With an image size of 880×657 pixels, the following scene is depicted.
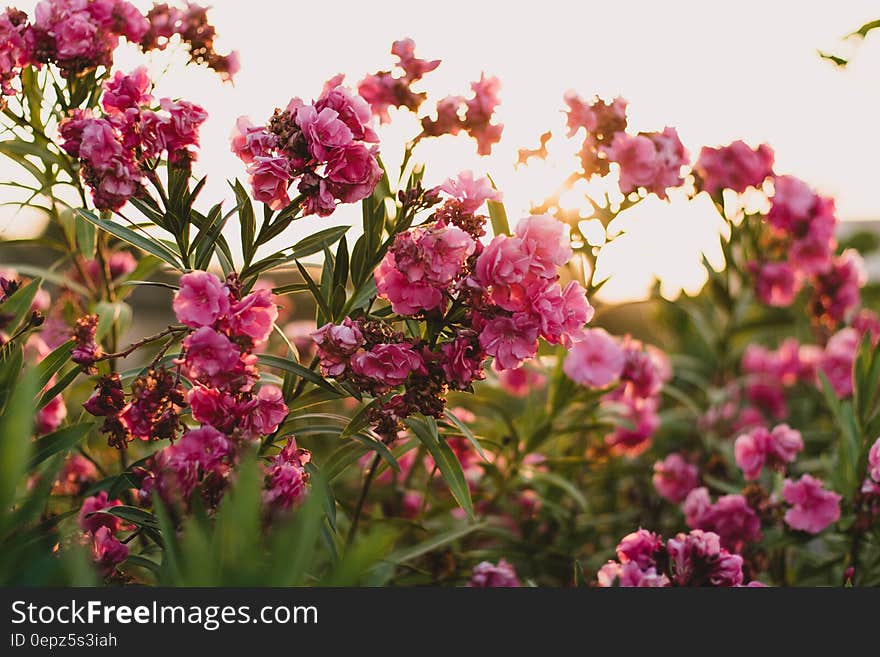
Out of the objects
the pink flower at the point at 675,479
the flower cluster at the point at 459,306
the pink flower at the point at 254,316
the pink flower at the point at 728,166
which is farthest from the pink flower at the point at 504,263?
the pink flower at the point at 728,166

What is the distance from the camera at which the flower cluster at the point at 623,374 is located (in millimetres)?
1838

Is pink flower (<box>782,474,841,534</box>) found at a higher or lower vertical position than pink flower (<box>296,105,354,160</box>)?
lower

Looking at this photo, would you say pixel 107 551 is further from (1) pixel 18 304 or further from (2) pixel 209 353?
(1) pixel 18 304

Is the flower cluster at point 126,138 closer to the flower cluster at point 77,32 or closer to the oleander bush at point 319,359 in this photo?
the oleander bush at point 319,359

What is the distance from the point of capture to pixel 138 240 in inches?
46.5

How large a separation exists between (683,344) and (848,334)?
127cm

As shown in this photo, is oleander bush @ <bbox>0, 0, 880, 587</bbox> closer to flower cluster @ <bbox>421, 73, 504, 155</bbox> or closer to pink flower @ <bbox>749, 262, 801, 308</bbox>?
flower cluster @ <bbox>421, 73, 504, 155</bbox>

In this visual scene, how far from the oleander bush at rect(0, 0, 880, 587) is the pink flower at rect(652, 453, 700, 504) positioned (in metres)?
0.15

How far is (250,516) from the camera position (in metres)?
0.60

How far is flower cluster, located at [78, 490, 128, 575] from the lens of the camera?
1.06 metres

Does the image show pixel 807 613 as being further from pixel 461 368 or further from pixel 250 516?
A: pixel 250 516

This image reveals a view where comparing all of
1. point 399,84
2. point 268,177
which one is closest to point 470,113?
point 399,84

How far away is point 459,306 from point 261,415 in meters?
0.29

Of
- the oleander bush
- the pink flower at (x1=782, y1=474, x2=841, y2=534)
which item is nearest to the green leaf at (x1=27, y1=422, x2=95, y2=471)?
the oleander bush
